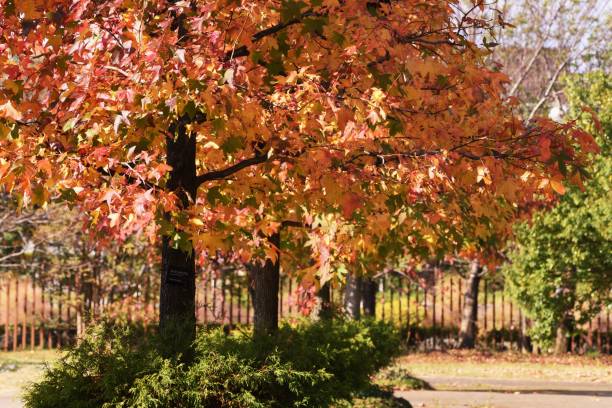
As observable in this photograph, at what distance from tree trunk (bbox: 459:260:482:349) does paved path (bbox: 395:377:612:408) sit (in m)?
6.78

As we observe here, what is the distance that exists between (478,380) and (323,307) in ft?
18.9

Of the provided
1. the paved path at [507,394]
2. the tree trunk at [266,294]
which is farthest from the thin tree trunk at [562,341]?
the tree trunk at [266,294]

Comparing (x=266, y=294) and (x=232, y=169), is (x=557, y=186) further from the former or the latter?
(x=266, y=294)

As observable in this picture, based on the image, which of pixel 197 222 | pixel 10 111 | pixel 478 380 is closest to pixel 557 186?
pixel 197 222

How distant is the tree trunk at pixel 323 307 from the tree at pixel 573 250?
798cm

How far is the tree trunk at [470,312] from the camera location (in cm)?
2597

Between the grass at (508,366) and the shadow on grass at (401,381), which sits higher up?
the shadow on grass at (401,381)

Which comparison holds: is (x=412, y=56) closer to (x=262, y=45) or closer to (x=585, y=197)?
(x=262, y=45)

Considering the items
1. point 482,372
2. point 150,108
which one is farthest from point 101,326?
point 482,372

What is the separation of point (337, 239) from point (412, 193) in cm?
115

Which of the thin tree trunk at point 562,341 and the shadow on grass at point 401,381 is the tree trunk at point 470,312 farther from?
the shadow on grass at point 401,381

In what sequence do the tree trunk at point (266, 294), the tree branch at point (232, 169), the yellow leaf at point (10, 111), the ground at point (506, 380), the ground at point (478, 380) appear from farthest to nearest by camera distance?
1. the ground at point (506, 380)
2. the ground at point (478, 380)
3. the tree trunk at point (266, 294)
4. the tree branch at point (232, 169)
5. the yellow leaf at point (10, 111)

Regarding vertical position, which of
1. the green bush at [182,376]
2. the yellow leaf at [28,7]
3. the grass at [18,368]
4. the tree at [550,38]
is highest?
the tree at [550,38]

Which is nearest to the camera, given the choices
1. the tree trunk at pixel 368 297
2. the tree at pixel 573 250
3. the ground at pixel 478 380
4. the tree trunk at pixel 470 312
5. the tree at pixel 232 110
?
the tree at pixel 232 110
